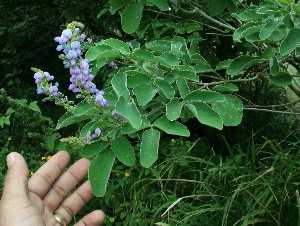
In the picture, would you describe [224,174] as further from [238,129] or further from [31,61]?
[31,61]

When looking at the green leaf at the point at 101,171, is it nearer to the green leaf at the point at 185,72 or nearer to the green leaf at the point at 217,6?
the green leaf at the point at 185,72

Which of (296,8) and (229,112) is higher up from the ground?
(296,8)

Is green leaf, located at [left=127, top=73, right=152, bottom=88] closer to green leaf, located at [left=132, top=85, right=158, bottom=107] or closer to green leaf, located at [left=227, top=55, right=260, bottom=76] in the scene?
green leaf, located at [left=132, top=85, right=158, bottom=107]

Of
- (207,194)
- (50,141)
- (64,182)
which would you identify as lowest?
(207,194)

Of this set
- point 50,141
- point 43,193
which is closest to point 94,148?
point 43,193

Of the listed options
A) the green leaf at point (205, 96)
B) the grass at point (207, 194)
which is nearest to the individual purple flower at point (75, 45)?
the green leaf at point (205, 96)

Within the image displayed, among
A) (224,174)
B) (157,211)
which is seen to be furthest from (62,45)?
(224,174)

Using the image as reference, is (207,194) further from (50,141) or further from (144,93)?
(144,93)
